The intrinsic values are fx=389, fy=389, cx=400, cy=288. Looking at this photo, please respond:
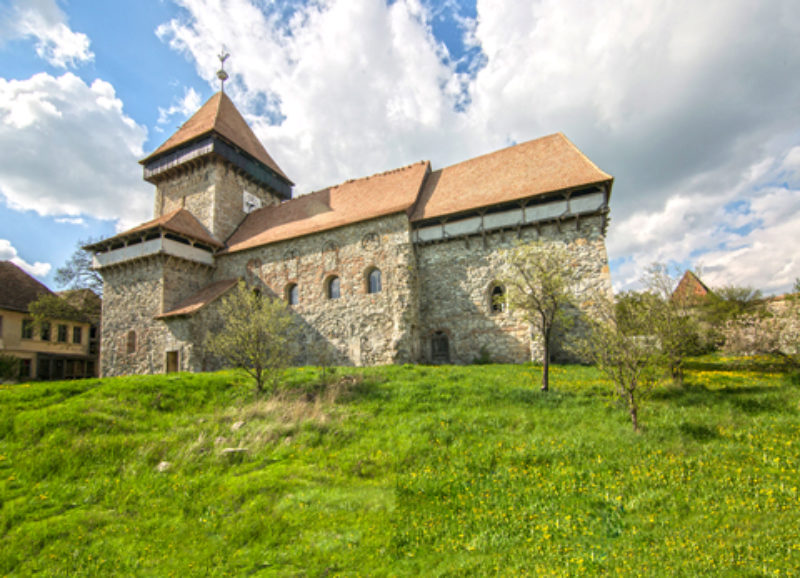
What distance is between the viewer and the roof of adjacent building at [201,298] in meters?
19.1

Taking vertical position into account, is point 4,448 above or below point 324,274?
below

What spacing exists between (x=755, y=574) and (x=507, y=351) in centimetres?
1309

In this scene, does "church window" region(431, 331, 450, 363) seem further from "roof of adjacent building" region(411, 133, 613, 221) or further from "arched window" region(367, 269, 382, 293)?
"roof of adjacent building" region(411, 133, 613, 221)

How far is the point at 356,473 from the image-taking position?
6.97 metres

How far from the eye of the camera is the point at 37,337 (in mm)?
25875

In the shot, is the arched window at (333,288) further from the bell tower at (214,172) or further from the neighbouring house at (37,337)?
the neighbouring house at (37,337)

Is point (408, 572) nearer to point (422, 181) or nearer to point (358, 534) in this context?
point (358, 534)

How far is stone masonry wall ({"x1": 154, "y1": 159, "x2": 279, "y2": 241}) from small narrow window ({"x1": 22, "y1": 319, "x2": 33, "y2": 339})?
10.4m

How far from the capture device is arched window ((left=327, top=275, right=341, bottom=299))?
66.4 feet

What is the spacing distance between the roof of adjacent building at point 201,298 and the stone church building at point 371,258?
4.8 inches

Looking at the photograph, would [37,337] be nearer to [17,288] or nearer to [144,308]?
[17,288]

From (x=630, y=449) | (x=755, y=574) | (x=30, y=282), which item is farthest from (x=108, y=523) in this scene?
(x=30, y=282)

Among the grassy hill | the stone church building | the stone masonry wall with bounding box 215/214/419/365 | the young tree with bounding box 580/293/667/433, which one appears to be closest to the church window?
the stone church building

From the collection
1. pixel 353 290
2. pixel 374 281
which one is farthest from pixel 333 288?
pixel 374 281
